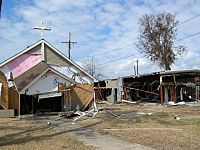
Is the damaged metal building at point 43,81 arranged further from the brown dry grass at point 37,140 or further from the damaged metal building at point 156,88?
the damaged metal building at point 156,88

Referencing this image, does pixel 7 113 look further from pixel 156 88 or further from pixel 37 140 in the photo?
pixel 156 88

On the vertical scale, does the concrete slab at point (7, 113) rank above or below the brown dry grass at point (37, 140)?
above

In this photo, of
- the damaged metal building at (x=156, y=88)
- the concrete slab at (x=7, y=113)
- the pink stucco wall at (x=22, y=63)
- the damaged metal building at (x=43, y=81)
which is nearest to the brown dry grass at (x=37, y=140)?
the concrete slab at (x=7, y=113)

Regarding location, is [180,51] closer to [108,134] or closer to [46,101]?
[46,101]

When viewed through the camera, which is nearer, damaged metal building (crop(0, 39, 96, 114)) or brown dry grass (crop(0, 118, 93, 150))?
brown dry grass (crop(0, 118, 93, 150))

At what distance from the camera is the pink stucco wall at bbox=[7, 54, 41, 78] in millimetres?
28359

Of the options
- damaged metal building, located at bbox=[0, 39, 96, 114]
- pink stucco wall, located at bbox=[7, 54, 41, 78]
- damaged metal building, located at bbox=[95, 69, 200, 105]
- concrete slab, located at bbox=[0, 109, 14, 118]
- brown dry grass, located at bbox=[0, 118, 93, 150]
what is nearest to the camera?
brown dry grass, located at bbox=[0, 118, 93, 150]

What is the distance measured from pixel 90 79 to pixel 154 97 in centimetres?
1708

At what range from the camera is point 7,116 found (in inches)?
981

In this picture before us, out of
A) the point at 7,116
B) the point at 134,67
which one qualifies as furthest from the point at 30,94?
the point at 134,67

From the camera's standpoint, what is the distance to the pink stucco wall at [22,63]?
28359 millimetres

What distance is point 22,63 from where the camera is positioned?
28.9 metres

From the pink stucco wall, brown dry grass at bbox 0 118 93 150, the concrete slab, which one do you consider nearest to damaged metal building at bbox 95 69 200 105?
the pink stucco wall

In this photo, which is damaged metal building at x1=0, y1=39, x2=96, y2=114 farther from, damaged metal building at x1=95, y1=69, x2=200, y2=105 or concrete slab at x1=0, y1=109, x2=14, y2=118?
damaged metal building at x1=95, y1=69, x2=200, y2=105
